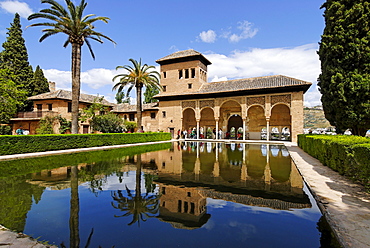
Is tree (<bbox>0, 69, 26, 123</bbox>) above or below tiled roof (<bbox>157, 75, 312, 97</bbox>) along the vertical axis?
below

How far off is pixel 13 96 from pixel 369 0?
30.7 meters

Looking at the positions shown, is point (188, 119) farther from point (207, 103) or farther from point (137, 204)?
point (137, 204)

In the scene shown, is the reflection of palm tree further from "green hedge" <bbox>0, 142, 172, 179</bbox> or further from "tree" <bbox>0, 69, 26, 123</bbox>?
"tree" <bbox>0, 69, 26, 123</bbox>

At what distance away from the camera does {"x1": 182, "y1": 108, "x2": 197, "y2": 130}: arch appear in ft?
106

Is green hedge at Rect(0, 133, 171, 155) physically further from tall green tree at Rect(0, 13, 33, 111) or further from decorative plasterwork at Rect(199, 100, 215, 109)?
tall green tree at Rect(0, 13, 33, 111)

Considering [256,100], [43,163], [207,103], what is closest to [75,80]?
[43,163]

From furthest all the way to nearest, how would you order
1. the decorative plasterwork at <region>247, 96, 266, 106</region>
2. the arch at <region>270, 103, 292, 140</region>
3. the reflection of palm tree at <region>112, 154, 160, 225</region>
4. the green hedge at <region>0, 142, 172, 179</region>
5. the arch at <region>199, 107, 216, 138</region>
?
1. the arch at <region>199, 107, 216, 138</region>
2. the arch at <region>270, 103, 292, 140</region>
3. the decorative plasterwork at <region>247, 96, 266, 106</region>
4. the green hedge at <region>0, 142, 172, 179</region>
5. the reflection of palm tree at <region>112, 154, 160, 225</region>

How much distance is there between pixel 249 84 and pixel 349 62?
13092mm

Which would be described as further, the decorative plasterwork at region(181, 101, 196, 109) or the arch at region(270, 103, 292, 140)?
the decorative plasterwork at region(181, 101, 196, 109)

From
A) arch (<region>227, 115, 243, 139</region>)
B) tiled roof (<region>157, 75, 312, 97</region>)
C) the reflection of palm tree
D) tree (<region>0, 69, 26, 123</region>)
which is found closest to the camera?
the reflection of palm tree

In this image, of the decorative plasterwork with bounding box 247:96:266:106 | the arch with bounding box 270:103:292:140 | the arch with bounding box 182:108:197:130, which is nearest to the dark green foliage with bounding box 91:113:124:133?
the arch with bounding box 182:108:197:130

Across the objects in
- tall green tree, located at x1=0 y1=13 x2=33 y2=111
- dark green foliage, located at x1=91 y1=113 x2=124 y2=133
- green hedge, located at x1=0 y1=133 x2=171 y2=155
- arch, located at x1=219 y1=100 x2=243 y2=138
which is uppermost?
tall green tree, located at x1=0 y1=13 x2=33 y2=111

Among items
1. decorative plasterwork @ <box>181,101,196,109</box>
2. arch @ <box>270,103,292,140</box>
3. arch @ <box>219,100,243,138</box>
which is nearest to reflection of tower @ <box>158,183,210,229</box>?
decorative plasterwork @ <box>181,101,196,109</box>

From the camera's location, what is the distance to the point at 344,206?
4.15 metres
